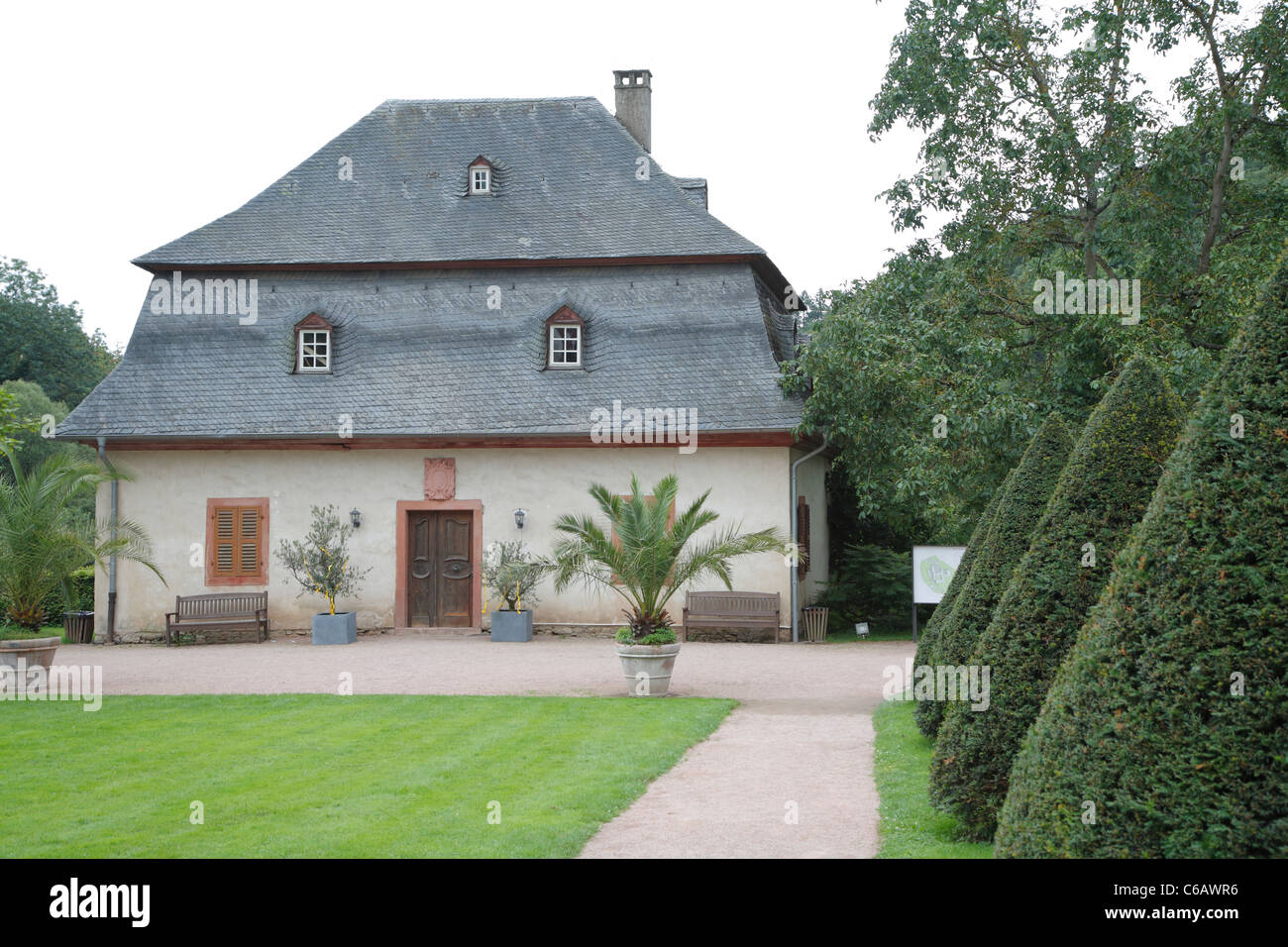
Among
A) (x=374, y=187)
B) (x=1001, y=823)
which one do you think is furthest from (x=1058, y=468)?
(x=374, y=187)

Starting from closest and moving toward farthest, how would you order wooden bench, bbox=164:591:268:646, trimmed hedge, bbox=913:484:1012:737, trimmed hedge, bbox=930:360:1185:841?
trimmed hedge, bbox=930:360:1185:841
trimmed hedge, bbox=913:484:1012:737
wooden bench, bbox=164:591:268:646

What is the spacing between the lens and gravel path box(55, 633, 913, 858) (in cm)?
797

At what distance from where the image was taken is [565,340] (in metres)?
24.4

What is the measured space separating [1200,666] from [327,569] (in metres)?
20.0

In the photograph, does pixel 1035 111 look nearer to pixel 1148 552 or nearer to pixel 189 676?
pixel 189 676

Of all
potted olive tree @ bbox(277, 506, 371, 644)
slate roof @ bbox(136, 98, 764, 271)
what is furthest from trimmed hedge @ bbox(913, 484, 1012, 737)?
potted olive tree @ bbox(277, 506, 371, 644)

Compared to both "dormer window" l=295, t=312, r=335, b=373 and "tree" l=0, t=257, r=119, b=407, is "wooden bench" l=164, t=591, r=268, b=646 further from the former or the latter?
"tree" l=0, t=257, r=119, b=407

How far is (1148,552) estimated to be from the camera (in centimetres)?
469

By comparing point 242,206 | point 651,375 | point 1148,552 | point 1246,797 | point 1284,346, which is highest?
point 242,206

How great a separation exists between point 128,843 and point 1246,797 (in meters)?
6.34

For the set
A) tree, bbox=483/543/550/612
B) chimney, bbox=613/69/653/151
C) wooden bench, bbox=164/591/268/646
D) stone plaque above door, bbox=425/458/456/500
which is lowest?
wooden bench, bbox=164/591/268/646

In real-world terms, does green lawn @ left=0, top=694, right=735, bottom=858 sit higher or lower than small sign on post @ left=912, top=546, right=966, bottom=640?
lower

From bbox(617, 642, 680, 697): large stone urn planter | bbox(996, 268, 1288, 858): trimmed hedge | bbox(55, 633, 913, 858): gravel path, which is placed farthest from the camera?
bbox(617, 642, 680, 697): large stone urn planter

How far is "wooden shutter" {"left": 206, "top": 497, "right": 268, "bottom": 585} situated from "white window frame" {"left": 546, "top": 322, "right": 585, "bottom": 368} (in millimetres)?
6145
